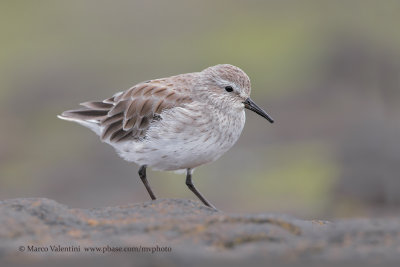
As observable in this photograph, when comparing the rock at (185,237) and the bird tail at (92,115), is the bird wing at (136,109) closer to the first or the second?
the bird tail at (92,115)

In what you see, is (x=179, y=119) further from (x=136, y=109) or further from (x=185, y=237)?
(x=185, y=237)

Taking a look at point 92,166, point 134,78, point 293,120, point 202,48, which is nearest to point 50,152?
point 92,166

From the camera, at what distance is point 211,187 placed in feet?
66.3

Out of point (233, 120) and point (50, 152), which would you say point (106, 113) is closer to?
point (233, 120)

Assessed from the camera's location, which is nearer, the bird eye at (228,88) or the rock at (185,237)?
the rock at (185,237)

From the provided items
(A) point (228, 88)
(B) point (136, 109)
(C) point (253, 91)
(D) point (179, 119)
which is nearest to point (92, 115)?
(B) point (136, 109)

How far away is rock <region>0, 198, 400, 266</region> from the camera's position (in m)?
5.98

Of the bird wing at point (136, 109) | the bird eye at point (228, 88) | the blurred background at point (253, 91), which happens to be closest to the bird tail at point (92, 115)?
the bird wing at point (136, 109)

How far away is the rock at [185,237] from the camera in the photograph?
5984 mm

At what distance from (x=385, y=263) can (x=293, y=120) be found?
19630mm

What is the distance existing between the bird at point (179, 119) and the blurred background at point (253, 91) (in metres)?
7.40

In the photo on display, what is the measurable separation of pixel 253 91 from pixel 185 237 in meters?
21.9

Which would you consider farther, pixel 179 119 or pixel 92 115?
pixel 92 115

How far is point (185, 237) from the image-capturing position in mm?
6355
